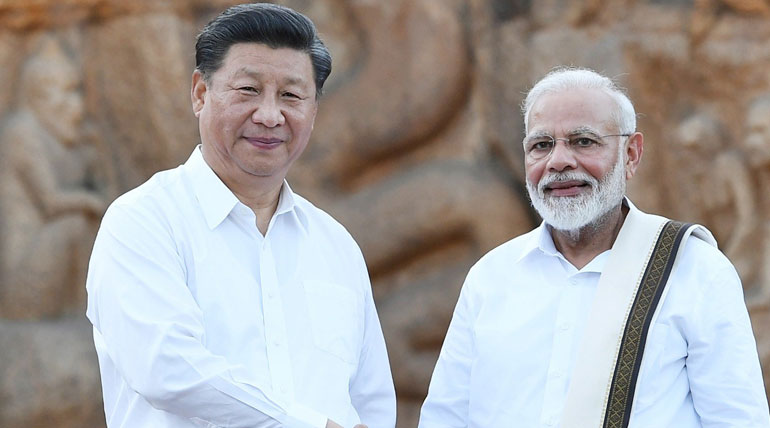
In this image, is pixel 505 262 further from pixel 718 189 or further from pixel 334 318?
pixel 718 189

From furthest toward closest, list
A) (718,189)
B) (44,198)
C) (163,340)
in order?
(44,198) → (718,189) → (163,340)

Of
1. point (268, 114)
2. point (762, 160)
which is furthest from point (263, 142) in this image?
point (762, 160)

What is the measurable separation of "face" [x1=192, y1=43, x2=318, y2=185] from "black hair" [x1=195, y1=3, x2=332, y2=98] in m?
0.01

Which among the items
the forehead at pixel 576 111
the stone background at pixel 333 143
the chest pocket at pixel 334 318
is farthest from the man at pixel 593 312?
→ the stone background at pixel 333 143

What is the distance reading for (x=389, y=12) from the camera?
4996mm

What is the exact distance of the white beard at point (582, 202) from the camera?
7.30 ft

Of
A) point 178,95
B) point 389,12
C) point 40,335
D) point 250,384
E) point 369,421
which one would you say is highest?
point 389,12

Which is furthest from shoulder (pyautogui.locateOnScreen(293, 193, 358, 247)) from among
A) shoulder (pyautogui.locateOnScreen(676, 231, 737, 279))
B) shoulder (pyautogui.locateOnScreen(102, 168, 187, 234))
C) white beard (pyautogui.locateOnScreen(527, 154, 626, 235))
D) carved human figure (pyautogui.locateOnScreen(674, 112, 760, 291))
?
carved human figure (pyautogui.locateOnScreen(674, 112, 760, 291))

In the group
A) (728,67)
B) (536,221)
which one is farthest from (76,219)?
(728,67)

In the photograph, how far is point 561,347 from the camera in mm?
2182

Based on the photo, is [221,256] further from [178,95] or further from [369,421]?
[178,95]

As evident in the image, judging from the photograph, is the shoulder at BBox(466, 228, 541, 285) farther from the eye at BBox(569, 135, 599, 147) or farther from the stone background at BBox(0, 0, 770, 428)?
the stone background at BBox(0, 0, 770, 428)

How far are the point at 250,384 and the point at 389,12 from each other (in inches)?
130

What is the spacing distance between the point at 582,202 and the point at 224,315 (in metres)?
0.75
